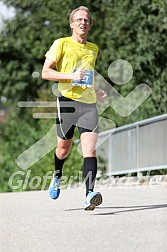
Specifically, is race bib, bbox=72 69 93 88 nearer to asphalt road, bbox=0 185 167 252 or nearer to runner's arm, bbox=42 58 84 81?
runner's arm, bbox=42 58 84 81

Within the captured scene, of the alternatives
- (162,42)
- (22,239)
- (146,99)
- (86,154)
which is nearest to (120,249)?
(22,239)

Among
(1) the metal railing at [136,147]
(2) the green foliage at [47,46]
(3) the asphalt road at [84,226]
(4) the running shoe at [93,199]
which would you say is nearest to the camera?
(3) the asphalt road at [84,226]

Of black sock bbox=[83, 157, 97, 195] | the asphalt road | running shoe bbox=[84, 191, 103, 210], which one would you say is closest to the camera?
the asphalt road

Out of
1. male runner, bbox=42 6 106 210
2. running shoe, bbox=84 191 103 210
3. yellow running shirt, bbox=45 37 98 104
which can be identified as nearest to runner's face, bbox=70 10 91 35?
male runner, bbox=42 6 106 210

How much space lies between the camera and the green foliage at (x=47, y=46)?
79.0 feet

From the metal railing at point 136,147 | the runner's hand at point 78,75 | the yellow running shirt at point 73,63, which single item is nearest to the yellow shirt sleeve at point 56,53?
the yellow running shirt at point 73,63

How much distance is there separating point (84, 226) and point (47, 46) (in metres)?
23.2

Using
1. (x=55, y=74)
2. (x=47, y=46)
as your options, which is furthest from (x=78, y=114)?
(x=47, y=46)

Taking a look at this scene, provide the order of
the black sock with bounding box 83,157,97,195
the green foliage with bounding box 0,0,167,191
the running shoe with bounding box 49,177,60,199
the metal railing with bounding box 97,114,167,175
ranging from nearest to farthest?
the black sock with bounding box 83,157,97,195
the running shoe with bounding box 49,177,60,199
the metal railing with bounding box 97,114,167,175
the green foliage with bounding box 0,0,167,191

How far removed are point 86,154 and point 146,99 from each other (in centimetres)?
1618

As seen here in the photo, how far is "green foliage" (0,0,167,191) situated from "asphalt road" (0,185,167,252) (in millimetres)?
11488

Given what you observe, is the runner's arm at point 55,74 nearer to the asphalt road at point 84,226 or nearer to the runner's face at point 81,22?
the runner's face at point 81,22

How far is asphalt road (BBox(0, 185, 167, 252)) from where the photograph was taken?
17.2 ft

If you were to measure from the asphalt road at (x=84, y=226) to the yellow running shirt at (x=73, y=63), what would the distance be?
1120 mm
